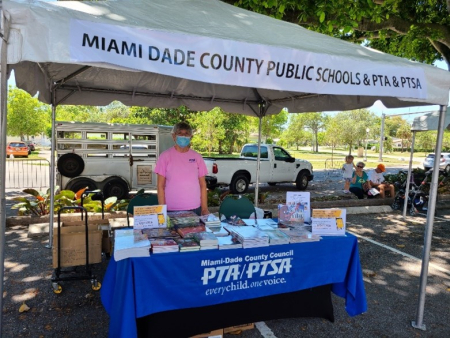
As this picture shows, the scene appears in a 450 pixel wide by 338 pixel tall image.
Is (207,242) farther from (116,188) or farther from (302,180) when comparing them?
(302,180)

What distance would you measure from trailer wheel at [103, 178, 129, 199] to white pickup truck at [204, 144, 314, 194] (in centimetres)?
274

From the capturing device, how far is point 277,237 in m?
2.93

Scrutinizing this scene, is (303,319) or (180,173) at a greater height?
(180,173)

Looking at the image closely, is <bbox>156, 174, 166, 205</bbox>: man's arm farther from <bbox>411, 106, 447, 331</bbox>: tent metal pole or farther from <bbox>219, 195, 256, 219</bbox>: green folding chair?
<bbox>411, 106, 447, 331</bbox>: tent metal pole

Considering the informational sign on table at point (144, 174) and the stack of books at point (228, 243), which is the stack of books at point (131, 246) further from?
the informational sign on table at point (144, 174)

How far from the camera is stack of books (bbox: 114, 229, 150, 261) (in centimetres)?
242

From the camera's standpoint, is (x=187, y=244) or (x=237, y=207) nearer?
(x=187, y=244)

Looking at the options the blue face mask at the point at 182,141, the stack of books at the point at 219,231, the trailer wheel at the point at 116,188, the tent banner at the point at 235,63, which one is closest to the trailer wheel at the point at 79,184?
the trailer wheel at the point at 116,188

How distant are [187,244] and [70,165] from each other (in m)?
7.71

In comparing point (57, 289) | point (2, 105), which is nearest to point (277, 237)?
point (2, 105)

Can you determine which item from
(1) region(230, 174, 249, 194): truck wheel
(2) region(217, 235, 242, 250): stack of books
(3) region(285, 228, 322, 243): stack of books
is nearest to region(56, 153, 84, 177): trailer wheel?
(1) region(230, 174, 249, 194): truck wheel

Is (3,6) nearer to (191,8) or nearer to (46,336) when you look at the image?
(191,8)

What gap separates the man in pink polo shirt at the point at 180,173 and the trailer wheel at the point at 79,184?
6364 mm

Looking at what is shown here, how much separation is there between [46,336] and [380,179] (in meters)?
9.34
